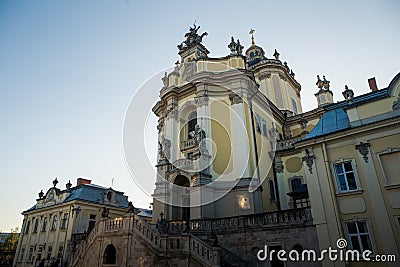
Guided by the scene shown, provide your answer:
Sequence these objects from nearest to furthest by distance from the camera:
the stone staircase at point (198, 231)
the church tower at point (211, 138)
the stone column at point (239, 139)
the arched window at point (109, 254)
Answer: the stone staircase at point (198, 231), the arched window at point (109, 254), the church tower at point (211, 138), the stone column at point (239, 139)

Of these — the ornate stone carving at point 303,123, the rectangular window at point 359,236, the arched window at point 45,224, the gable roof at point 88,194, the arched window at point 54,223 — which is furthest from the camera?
the arched window at point 45,224

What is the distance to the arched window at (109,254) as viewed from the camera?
15.6 meters

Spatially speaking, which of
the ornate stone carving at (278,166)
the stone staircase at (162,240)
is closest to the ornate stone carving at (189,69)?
the ornate stone carving at (278,166)

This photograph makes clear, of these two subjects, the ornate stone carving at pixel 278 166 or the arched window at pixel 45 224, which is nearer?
the ornate stone carving at pixel 278 166

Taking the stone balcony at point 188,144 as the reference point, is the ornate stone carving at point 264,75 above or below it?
above

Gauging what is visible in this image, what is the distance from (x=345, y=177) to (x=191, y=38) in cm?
2209

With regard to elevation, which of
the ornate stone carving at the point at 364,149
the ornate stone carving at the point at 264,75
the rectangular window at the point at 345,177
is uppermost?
the ornate stone carving at the point at 264,75

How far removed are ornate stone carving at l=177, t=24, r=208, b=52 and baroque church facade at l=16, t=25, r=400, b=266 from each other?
0.12 m

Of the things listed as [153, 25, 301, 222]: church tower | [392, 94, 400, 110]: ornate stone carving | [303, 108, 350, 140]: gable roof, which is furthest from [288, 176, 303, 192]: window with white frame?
[392, 94, 400, 110]: ornate stone carving

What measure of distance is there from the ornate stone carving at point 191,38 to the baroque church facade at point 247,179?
12cm

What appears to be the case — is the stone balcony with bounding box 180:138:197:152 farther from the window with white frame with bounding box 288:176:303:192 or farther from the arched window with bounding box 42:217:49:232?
the arched window with bounding box 42:217:49:232

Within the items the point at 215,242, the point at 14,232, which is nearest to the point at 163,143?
the point at 215,242

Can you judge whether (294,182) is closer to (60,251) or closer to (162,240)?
(162,240)

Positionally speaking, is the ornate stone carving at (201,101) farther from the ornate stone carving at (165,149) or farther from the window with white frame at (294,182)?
the window with white frame at (294,182)
